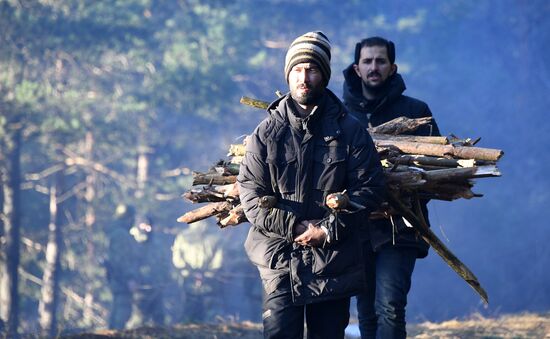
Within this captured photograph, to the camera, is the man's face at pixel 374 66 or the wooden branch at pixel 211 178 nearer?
the wooden branch at pixel 211 178

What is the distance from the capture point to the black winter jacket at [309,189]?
200 inches

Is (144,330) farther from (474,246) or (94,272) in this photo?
(474,246)

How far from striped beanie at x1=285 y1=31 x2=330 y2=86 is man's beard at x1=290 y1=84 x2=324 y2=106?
0.11 m

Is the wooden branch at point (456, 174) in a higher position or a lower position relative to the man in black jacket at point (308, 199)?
higher

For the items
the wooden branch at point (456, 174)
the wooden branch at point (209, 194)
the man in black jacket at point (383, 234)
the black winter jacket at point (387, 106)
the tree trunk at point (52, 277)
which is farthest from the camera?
the tree trunk at point (52, 277)

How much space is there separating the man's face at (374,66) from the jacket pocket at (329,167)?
2.11 m

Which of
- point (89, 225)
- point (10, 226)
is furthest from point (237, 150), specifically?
point (89, 225)

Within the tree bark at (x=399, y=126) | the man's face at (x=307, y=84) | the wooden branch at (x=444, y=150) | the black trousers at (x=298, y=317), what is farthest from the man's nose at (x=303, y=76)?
the tree bark at (x=399, y=126)

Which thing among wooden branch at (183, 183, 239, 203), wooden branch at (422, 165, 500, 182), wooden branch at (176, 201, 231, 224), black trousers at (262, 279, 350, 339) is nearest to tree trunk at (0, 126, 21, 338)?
wooden branch at (176, 201, 231, 224)

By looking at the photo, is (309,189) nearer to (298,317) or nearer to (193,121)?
(298,317)

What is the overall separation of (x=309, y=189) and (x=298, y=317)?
2.58 feet

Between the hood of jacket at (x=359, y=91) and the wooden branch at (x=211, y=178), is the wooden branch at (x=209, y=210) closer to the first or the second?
the wooden branch at (x=211, y=178)

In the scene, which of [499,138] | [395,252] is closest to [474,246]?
[499,138]

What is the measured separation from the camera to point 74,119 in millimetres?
26094
